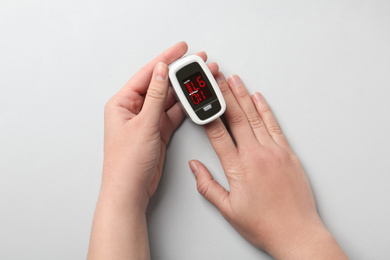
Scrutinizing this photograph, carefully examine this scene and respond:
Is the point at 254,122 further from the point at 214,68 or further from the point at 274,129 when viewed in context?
the point at 214,68

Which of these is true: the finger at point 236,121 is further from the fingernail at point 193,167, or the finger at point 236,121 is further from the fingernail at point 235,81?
the fingernail at point 193,167

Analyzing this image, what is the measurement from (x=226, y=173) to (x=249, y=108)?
15.1 inches

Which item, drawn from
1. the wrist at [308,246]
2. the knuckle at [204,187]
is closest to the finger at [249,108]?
the knuckle at [204,187]

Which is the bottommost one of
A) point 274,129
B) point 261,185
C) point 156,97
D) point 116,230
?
point 261,185

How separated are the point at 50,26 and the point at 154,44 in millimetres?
633

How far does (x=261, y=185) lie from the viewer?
1.56m

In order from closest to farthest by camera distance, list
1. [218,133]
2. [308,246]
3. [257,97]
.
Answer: [308,246]
[218,133]
[257,97]

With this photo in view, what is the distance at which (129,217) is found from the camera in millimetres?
1449

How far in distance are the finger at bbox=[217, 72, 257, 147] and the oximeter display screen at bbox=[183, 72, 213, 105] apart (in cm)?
20

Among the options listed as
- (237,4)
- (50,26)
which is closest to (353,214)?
(237,4)

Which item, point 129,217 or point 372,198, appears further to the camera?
point 372,198

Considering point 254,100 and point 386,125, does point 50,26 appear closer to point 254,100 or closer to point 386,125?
point 254,100

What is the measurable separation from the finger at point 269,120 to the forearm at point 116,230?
834 mm

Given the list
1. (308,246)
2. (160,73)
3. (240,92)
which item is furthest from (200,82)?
(308,246)
